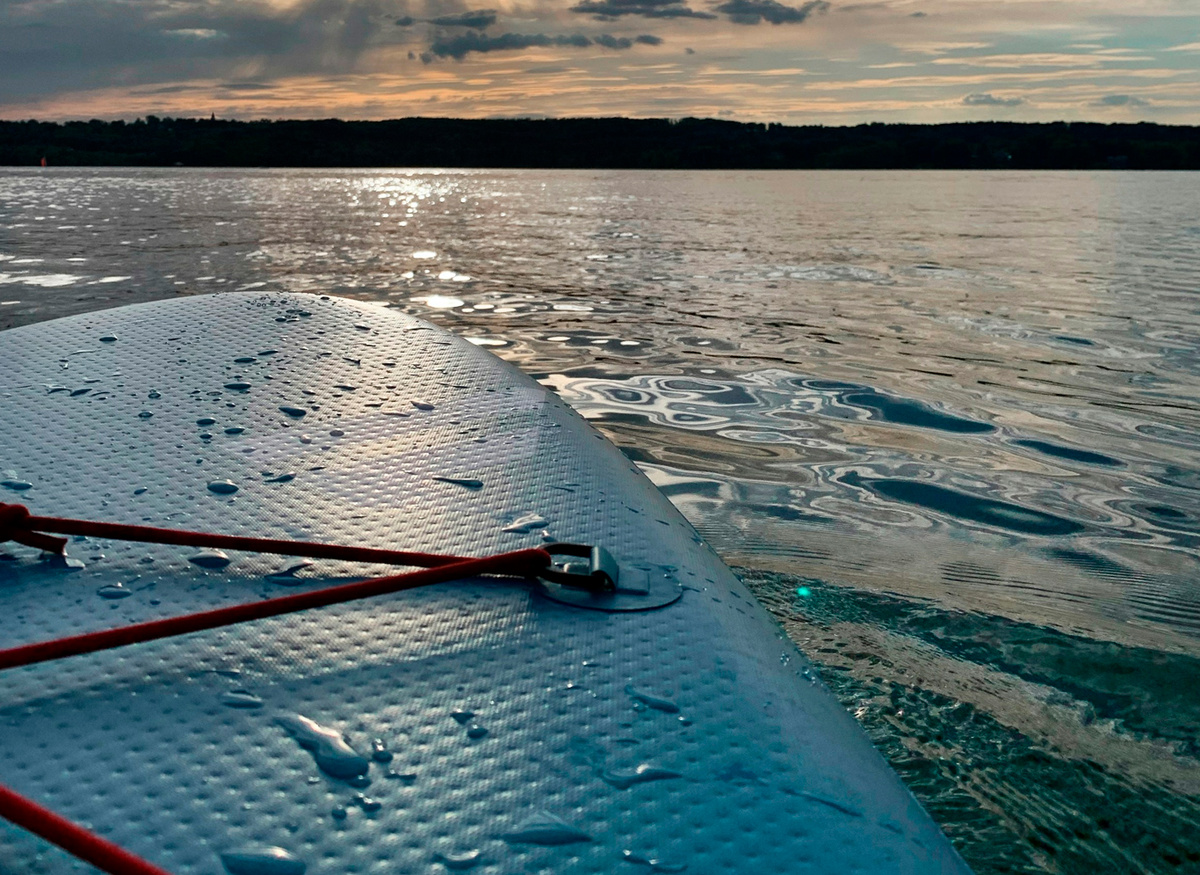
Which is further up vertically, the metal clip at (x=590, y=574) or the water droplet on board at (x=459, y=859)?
the metal clip at (x=590, y=574)

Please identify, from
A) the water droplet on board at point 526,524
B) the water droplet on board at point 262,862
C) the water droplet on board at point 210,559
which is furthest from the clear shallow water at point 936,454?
the water droplet on board at point 210,559

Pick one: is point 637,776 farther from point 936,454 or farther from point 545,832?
point 936,454

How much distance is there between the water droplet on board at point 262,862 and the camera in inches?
45.2

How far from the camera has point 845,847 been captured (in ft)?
4.37

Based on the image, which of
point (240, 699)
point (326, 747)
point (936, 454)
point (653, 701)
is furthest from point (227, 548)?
point (936, 454)

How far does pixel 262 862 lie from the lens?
1.16 meters

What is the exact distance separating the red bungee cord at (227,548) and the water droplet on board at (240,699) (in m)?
0.11

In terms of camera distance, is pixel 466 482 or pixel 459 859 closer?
pixel 459 859

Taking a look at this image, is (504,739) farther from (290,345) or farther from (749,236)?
(749,236)

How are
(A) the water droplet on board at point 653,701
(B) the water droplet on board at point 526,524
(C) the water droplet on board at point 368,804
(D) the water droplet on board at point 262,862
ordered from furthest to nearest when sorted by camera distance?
(B) the water droplet on board at point 526,524 → (A) the water droplet on board at point 653,701 → (C) the water droplet on board at point 368,804 → (D) the water droplet on board at point 262,862

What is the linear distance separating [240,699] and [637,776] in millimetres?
595

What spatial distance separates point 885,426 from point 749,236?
15.5 meters

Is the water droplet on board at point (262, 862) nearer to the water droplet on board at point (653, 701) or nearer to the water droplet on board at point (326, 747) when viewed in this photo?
the water droplet on board at point (326, 747)

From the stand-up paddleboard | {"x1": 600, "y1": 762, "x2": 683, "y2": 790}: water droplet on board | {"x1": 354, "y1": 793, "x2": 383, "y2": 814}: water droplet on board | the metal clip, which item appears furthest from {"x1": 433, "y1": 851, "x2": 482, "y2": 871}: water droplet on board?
the metal clip
